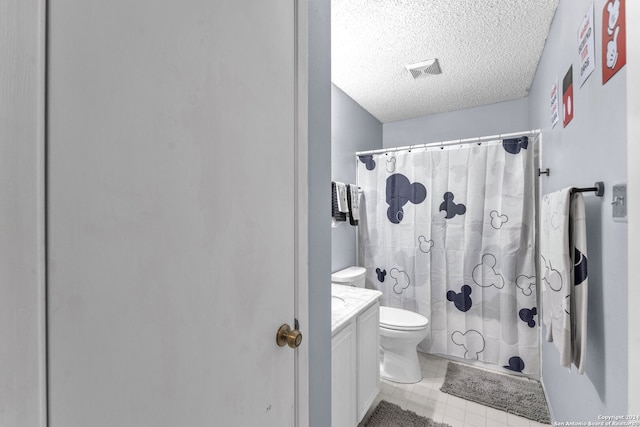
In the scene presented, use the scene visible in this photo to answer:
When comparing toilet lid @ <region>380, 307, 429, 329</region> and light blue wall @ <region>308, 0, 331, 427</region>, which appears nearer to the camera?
light blue wall @ <region>308, 0, 331, 427</region>

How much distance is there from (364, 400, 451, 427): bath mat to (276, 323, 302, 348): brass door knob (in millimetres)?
1330

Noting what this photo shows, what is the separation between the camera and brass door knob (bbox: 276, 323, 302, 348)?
2.31 ft

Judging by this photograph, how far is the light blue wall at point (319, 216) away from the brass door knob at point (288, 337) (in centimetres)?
27

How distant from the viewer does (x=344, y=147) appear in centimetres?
265

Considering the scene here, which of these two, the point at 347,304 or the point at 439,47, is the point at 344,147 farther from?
the point at 347,304

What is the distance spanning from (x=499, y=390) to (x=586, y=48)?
208 cm

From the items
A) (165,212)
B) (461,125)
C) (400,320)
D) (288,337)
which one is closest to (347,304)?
(400,320)

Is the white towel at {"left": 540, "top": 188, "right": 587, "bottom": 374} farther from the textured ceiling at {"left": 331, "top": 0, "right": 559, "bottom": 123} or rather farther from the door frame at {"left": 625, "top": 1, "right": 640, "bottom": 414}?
the textured ceiling at {"left": 331, "top": 0, "right": 559, "bottom": 123}

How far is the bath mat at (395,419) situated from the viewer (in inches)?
64.5

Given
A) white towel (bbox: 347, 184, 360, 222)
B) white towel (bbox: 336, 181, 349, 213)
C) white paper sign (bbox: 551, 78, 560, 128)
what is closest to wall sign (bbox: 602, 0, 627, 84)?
white paper sign (bbox: 551, 78, 560, 128)

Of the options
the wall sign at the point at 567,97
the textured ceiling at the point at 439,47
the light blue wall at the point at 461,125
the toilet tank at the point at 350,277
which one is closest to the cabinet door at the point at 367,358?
the toilet tank at the point at 350,277

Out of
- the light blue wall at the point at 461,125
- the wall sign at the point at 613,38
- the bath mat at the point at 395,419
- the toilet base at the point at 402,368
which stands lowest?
the bath mat at the point at 395,419

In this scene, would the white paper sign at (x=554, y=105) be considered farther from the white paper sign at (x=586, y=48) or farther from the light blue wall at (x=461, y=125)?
the light blue wall at (x=461, y=125)

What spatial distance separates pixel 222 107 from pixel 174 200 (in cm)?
21
